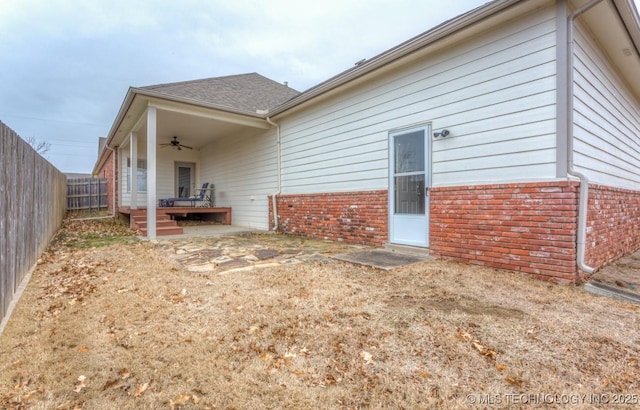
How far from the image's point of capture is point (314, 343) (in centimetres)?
216

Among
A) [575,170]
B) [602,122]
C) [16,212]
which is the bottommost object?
[16,212]

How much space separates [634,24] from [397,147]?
3671 millimetres

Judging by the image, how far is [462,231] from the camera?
4441mm

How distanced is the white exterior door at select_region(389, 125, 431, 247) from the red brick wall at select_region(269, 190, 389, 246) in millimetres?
247

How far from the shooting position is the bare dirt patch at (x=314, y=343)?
162 cm

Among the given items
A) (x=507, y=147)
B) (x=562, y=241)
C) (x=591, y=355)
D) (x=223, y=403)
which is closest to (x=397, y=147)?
(x=507, y=147)

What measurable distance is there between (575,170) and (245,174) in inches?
339

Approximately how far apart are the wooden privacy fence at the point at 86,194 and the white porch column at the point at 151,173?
10444mm

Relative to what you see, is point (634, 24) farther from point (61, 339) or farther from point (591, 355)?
point (61, 339)

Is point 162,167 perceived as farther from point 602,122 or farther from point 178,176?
point 602,122

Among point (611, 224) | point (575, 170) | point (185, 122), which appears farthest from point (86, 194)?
point (611, 224)

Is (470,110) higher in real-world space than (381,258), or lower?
higher

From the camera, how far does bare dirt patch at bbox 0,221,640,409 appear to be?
5.30 ft

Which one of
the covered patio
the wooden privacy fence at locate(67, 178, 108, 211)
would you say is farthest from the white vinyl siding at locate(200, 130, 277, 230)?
the wooden privacy fence at locate(67, 178, 108, 211)
